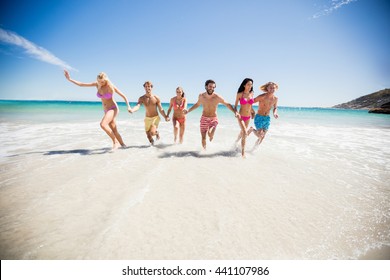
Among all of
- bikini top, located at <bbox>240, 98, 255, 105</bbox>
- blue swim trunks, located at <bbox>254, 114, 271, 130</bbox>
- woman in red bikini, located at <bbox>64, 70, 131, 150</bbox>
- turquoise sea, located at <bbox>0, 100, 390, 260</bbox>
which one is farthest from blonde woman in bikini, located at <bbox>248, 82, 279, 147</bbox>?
woman in red bikini, located at <bbox>64, 70, 131, 150</bbox>

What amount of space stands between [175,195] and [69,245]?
141cm

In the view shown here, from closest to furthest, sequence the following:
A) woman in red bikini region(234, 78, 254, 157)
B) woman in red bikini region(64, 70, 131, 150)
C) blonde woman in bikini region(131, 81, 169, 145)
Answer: woman in red bikini region(64, 70, 131, 150) < woman in red bikini region(234, 78, 254, 157) < blonde woman in bikini region(131, 81, 169, 145)

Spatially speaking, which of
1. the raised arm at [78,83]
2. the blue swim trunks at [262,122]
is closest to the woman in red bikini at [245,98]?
the blue swim trunks at [262,122]

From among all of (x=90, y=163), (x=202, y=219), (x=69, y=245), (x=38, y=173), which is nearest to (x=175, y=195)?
(x=202, y=219)

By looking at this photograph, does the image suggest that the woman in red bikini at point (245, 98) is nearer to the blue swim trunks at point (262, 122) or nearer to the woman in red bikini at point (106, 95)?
the blue swim trunks at point (262, 122)

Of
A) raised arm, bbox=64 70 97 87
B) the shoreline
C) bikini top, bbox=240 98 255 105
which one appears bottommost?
the shoreline

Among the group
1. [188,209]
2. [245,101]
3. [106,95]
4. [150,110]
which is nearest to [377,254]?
[188,209]

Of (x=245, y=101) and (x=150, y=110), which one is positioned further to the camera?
(x=150, y=110)

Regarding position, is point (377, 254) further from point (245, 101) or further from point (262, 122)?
point (262, 122)

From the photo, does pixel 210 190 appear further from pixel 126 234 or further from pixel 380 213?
pixel 380 213

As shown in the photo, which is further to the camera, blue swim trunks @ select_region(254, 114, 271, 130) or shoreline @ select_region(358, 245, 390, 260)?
blue swim trunks @ select_region(254, 114, 271, 130)

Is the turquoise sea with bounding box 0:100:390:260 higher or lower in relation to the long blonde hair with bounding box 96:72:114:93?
lower

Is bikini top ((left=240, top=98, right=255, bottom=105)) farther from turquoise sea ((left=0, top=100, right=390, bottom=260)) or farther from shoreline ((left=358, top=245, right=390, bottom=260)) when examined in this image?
shoreline ((left=358, top=245, right=390, bottom=260))
